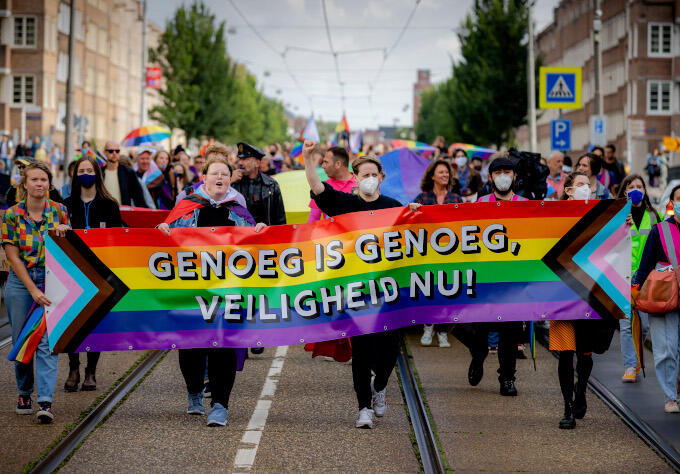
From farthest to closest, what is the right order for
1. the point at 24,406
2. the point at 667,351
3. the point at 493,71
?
the point at 493,71 → the point at 667,351 → the point at 24,406

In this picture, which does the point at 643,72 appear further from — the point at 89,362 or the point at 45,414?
the point at 45,414

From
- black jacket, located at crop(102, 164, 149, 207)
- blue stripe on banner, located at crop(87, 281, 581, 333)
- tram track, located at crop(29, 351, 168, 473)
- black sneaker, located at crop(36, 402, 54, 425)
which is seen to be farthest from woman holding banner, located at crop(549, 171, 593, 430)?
black jacket, located at crop(102, 164, 149, 207)

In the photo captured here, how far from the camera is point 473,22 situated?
181 feet

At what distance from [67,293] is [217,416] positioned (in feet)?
4.68

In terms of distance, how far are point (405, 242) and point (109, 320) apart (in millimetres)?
2231

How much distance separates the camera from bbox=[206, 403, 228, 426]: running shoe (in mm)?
7645

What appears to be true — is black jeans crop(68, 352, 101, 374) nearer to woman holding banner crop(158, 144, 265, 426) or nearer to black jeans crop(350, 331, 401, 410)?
woman holding banner crop(158, 144, 265, 426)

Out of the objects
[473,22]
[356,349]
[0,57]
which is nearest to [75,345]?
[356,349]

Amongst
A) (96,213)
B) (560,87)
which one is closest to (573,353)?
(96,213)

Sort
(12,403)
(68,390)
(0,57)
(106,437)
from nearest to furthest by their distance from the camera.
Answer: (106,437) < (12,403) < (68,390) < (0,57)

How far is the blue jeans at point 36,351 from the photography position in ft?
25.8

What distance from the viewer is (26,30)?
6291 cm

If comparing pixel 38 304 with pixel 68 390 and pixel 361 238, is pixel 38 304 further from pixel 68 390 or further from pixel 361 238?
pixel 361 238

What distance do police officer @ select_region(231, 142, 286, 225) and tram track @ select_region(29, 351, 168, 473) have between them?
1782 millimetres
